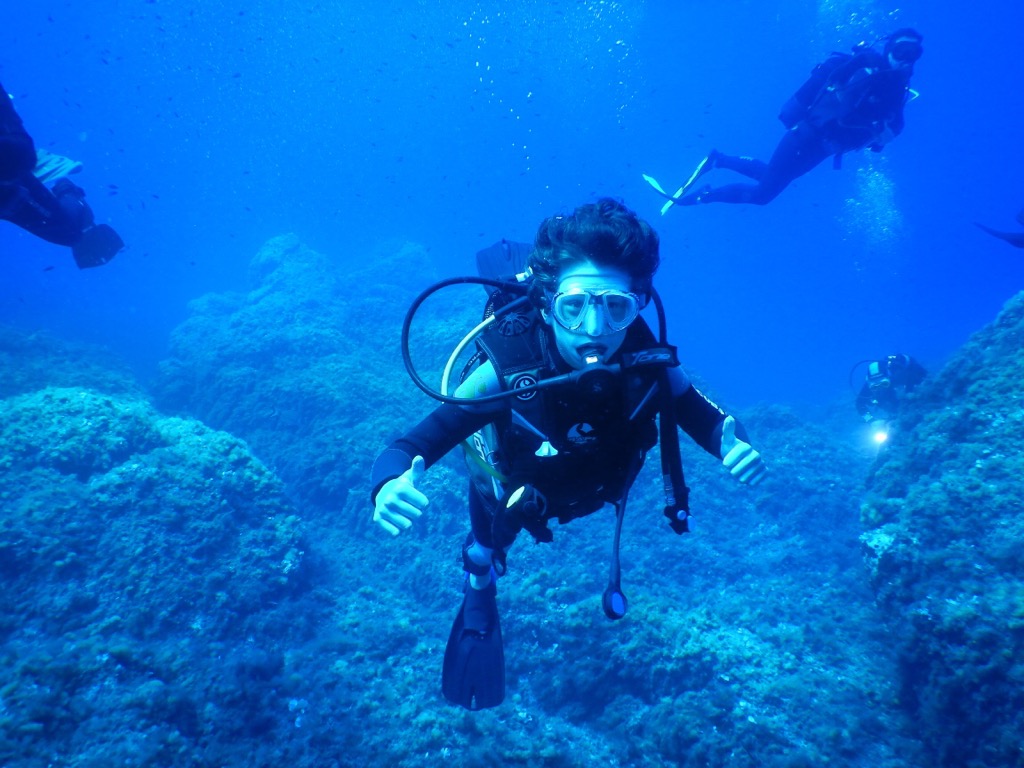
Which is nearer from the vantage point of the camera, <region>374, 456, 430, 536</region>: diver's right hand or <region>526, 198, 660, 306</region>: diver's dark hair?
<region>374, 456, 430, 536</region>: diver's right hand

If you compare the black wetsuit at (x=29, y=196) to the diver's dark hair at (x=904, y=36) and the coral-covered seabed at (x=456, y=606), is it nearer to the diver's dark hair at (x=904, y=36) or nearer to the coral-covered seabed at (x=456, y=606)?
the coral-covered seabed at (x=456, y=606)

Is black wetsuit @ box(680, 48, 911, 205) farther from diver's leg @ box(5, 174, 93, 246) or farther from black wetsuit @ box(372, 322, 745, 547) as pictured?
diver's leg @ box(5, 174, 93, 246)

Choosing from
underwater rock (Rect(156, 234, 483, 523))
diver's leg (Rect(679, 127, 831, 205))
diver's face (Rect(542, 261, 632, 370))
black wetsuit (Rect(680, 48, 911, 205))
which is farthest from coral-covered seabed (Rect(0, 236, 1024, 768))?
diver's leg (Rect(679, 127, 831, 205))

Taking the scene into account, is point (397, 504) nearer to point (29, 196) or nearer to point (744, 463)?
point (744, 463)

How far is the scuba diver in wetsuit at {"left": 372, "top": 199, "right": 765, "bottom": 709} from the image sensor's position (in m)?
2.55

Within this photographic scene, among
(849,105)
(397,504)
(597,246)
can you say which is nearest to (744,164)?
(849,105)

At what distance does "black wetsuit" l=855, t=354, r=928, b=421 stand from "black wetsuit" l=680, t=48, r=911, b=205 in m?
4.38

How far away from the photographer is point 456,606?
6.52m

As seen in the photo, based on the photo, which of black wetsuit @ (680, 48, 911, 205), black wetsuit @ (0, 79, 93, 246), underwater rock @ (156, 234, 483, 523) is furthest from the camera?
black wetsuit @ (680, 48, 911, 205)

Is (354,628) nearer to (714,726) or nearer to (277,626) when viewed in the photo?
(277,626)

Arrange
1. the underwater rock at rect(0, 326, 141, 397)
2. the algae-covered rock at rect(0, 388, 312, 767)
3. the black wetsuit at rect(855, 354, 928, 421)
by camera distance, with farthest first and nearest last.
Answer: the underwater rock at rect(0, 326, 141, 397)
the black wetsuit at rect(855, 354, 928, 421)
the algae-covered rock at rect(0, 388, 312, 767)

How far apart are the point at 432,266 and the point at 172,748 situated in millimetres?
24519

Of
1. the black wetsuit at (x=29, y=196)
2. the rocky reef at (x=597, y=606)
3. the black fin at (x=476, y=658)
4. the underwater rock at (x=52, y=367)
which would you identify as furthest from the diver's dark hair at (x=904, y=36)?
the underwater rock at (x=52, y=367)

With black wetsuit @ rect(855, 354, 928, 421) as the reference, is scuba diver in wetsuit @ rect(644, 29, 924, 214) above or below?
above
